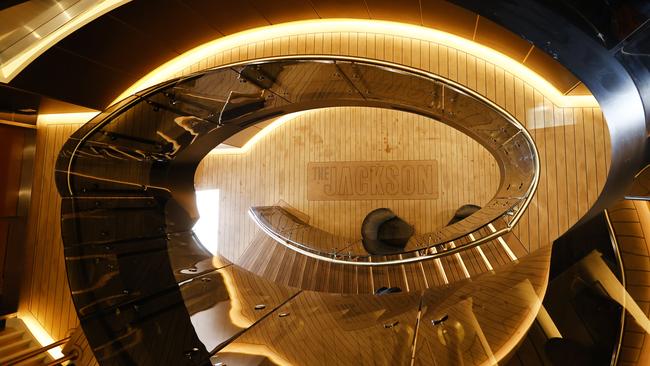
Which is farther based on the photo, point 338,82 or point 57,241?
point 57,241

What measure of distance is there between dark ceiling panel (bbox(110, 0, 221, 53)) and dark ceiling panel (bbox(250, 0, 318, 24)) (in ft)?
2.62

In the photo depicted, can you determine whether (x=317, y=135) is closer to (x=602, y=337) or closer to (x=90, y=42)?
(x=90, y=42)

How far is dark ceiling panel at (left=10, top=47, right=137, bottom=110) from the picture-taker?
464cm

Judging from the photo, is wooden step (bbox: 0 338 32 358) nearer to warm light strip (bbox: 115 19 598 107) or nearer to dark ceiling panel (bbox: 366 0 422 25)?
warm light strip (bbox: 115 19 598 107)

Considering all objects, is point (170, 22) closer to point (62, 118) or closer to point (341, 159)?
point (62, 118)

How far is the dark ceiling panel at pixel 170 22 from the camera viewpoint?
13.6 ft

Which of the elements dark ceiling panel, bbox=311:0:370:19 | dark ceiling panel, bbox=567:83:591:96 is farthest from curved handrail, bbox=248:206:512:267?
dark ceiling panel, bbox=311:0:370:19

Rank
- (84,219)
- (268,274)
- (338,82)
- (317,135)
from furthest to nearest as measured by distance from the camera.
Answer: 1. (317,135)
2. (268,274)
3. (338,82)
4. (84,219)

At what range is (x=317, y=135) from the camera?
779cm

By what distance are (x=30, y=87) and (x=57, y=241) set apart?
3.08 meters

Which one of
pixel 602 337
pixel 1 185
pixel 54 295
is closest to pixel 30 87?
pixel 1 185

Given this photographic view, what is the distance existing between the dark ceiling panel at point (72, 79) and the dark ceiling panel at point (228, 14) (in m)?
1.79

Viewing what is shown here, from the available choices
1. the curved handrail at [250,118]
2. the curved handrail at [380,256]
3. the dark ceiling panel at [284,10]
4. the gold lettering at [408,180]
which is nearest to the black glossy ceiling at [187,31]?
the dark ceiling panel at [284,10]

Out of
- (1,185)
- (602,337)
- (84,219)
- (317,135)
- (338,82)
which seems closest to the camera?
(602,337)
